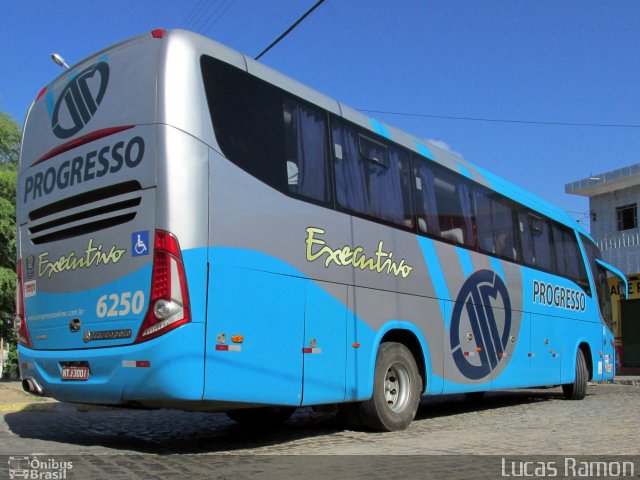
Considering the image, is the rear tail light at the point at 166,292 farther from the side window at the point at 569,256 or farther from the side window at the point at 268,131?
the side window at the point at 569,256

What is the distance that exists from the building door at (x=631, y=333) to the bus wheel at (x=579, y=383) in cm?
1140

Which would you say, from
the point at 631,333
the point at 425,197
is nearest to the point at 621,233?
the point at 631,333

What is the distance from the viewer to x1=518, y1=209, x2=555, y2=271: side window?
39.1ft

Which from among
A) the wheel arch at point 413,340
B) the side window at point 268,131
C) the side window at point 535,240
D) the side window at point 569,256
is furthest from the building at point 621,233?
the side window at point 268,131

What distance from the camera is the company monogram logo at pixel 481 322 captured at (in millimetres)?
9562

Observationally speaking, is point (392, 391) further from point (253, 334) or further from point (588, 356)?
point (588, 356)

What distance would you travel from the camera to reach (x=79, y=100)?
6875 mm

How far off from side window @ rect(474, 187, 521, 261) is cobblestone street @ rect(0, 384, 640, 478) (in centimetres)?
267

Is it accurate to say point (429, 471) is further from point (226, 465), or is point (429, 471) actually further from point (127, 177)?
point (127, 177)

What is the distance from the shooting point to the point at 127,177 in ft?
20.1

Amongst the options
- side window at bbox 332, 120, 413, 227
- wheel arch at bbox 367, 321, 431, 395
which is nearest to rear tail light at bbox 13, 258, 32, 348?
side window at bbox 332, 120, 413, 227

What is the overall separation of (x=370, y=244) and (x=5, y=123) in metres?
18.0

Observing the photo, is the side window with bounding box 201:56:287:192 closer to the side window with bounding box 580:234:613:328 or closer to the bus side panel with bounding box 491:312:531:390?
the bus side panel with bounding box 491:312:531:390

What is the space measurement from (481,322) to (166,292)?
5916mm
